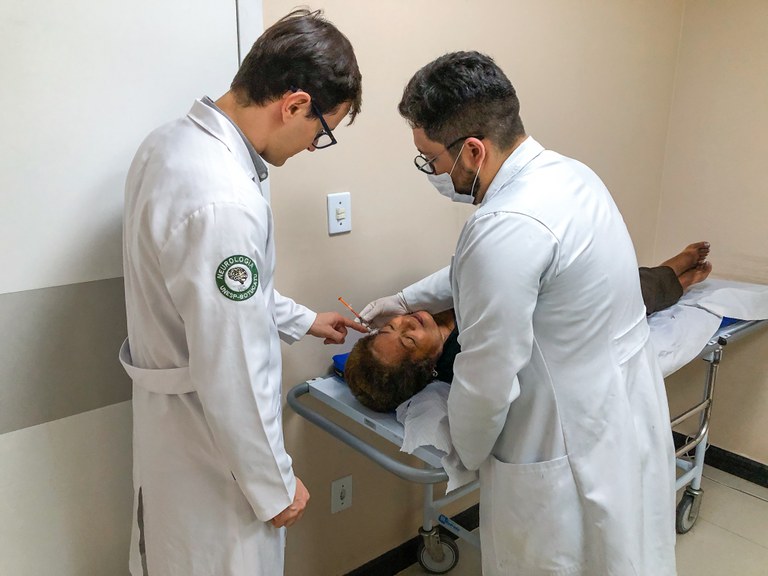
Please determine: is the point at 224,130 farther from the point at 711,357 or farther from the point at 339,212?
the point at 711,357

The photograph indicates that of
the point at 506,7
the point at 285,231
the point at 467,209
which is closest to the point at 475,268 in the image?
the point at 285,231

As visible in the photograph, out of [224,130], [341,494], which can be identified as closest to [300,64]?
[224,130]

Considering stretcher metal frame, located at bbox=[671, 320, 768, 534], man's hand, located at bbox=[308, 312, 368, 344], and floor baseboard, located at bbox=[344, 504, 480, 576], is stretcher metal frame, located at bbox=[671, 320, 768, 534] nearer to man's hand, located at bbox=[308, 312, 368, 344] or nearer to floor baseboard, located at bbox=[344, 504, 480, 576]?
floor baseboard, located at bbox=[344, 504, 480, 576]

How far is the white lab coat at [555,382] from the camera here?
1191 millimetres

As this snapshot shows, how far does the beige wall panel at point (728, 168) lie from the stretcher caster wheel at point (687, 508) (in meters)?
0.56

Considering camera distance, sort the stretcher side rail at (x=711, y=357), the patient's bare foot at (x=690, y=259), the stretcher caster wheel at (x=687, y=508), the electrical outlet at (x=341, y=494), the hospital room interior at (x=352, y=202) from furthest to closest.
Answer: the patient's bare foot at (x=690, y=259) < the stretcher caster wheel at (x=687, y=508) < the stretcher side rail at (x=711, y=357) < the electrical outlet at (x=341, y=494) < the hospital room interior at (x=352, y=202)

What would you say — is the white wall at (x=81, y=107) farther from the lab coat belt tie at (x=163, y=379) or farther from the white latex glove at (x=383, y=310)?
the white latex glove at (x=383, y=310)

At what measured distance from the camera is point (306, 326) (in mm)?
1639

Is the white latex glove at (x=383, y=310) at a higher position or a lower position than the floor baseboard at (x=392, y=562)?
higher

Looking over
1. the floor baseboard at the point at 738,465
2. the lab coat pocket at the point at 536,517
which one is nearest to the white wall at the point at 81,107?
the lab coat pocket at the point at 536,517

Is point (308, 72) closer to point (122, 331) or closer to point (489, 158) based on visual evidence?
point (489, 158)

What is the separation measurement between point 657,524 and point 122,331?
1.31 metres

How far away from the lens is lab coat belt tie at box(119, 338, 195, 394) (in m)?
1.16

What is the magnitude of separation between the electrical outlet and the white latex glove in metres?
0.55
